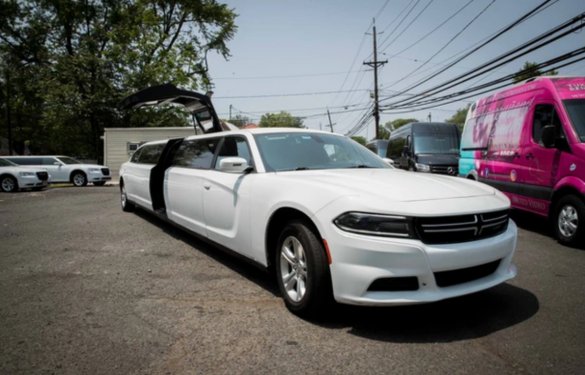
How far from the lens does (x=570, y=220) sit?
5559mm

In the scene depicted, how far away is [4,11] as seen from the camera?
29.8 m

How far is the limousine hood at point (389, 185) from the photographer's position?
2.83 m

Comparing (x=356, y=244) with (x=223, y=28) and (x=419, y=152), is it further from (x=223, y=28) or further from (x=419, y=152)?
(x=223, y=28)

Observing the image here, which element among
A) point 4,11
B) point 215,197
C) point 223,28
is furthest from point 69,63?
point 215,197

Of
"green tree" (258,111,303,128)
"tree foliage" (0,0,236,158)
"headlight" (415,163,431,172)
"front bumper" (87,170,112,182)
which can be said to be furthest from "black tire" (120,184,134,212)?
"green tree" (258,111,303,128)

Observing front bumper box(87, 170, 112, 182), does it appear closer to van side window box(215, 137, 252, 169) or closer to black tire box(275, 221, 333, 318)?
van side window box(215, 137, 252, 169)

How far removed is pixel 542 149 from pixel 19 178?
17.3 m

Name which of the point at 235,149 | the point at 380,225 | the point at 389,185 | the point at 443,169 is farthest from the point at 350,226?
the point at 443,169

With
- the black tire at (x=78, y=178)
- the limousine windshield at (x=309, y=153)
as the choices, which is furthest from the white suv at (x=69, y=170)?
the limousine windshield at (x=309, y=153)

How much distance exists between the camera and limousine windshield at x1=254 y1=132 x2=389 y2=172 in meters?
3.91

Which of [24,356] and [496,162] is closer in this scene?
[24,356]

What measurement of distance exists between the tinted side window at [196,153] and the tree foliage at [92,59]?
84.5ft

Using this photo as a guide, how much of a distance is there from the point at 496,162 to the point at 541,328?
17.5 ft

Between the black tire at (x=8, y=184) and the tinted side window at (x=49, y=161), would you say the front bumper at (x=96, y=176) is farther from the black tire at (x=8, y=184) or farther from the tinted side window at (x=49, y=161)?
the black tire at (x=8, y=184)
